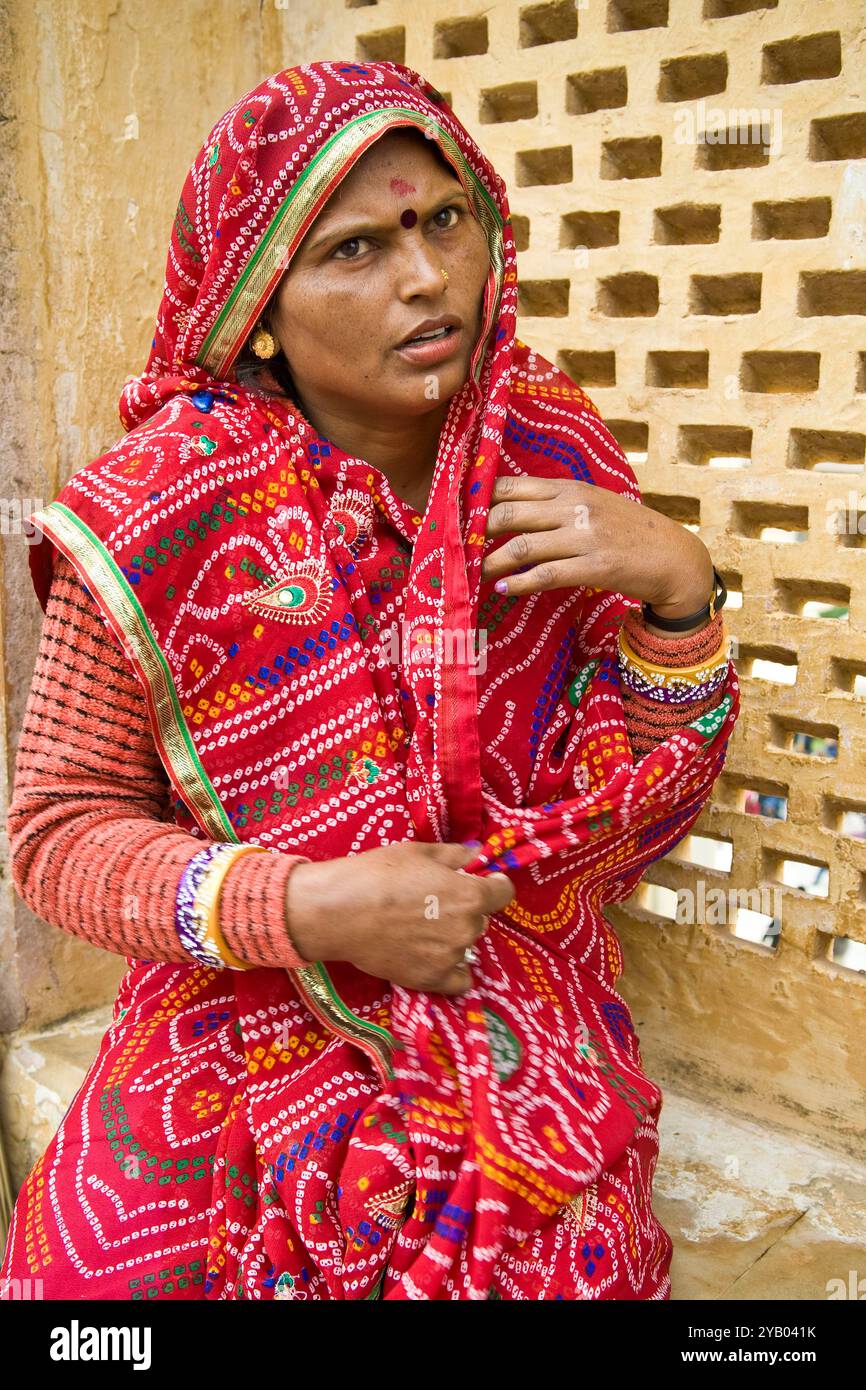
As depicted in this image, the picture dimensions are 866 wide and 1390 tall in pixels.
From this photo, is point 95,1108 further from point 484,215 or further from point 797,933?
point 484,215

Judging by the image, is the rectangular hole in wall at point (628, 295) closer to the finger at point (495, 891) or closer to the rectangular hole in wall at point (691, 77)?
the rectangular hole in wall at point (691, 77)

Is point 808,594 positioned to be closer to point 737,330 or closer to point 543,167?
point 737,330

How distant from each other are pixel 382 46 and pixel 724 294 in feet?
2.78

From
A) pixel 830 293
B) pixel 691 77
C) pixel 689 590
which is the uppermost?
pixel 691 77

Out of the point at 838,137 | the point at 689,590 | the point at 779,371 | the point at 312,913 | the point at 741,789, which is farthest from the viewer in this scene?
the point at 741,789

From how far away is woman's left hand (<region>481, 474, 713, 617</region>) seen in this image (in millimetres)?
1555

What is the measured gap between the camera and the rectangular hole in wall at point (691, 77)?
1.95 metres

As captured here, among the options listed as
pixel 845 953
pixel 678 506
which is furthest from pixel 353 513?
pixel 845 953

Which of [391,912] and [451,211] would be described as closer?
[391,912]

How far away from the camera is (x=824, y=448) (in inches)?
77.1

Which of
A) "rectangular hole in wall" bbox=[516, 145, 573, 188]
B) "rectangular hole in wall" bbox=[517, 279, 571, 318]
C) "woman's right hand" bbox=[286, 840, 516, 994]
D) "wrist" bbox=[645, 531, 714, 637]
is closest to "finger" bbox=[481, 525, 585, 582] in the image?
"wrist" bbox=[645, 531, 714, 637]

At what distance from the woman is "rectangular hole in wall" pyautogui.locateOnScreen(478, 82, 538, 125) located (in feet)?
1.85

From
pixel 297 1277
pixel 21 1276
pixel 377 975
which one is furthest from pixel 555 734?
pixel 21 1276

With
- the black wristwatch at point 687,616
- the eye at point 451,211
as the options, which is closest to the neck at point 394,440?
the eye at point 451,211
